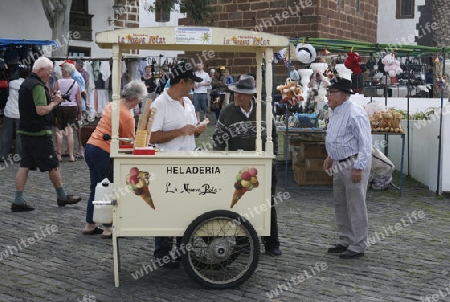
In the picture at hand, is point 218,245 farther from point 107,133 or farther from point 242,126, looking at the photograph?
point 107,133

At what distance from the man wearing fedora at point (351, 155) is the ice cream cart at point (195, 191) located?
1440mm

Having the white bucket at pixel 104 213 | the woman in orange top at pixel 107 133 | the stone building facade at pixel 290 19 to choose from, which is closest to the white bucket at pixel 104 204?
the white bucket at pixel 104 213

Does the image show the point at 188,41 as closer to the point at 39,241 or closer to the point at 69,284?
the point at 69,284

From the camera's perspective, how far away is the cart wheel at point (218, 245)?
5.94 m

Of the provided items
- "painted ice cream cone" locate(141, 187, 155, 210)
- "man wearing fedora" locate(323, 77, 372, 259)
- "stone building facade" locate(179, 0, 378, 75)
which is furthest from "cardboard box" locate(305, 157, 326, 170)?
"stone building facade" locate(179, 0, 378, 75)

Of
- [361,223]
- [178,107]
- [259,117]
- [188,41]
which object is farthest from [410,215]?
[188,41]

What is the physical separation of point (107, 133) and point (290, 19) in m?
17.3

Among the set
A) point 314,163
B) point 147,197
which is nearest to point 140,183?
point 147,197

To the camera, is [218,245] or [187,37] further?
[218,245]

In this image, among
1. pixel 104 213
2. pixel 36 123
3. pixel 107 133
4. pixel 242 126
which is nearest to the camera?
pixel 104 213

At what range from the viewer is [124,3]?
2736 cm

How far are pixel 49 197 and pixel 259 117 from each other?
451cm

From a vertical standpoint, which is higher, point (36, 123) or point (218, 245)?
point (36, 123)

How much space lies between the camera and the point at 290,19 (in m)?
24.1
